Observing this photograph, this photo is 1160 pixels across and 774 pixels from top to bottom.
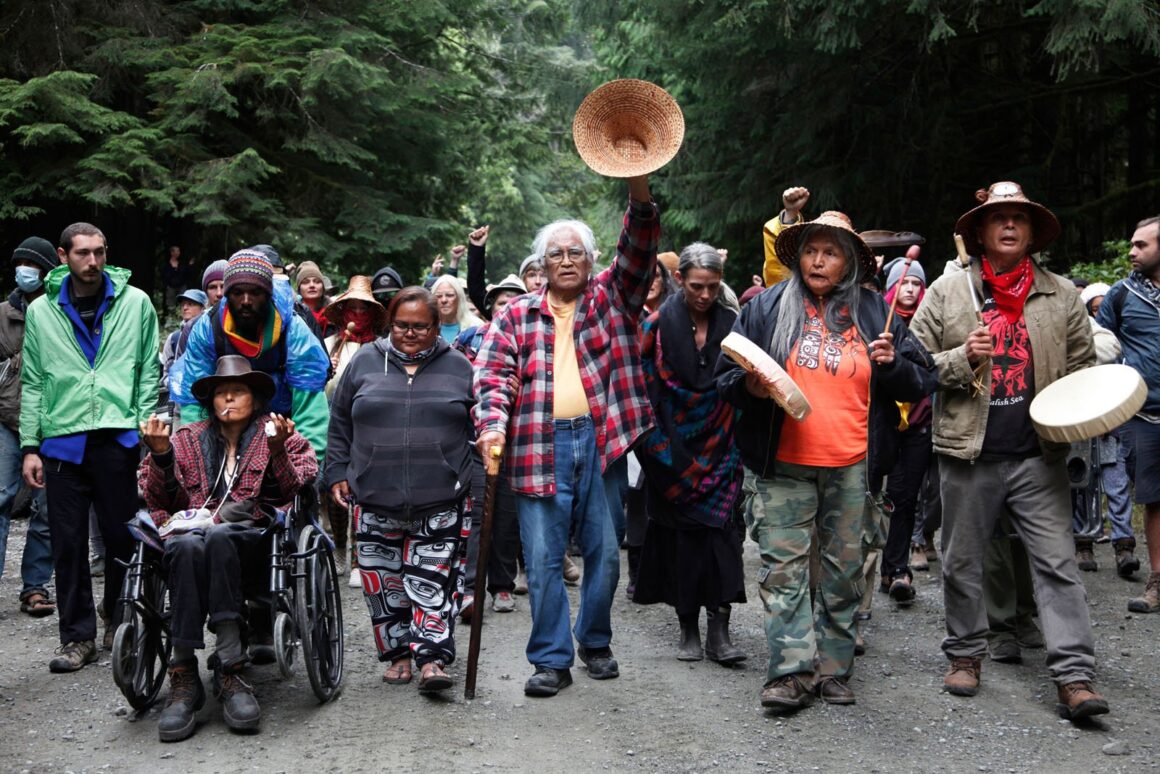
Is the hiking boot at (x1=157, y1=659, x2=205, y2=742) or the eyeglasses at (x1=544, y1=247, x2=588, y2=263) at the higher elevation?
the eyeglasses at (x1=544, y1=247, x2=588, y2=263)

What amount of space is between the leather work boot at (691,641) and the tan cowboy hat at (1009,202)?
251cm

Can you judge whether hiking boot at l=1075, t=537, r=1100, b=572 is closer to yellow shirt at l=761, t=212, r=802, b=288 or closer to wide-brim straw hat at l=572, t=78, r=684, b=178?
yellow shirt at l=761, t=212, r=802, b=288

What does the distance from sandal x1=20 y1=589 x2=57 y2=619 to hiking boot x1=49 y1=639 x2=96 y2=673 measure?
1.39 metres

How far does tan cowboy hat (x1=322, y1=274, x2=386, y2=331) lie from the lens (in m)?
9.17

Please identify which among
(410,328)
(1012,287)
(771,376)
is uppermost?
(1012,287)

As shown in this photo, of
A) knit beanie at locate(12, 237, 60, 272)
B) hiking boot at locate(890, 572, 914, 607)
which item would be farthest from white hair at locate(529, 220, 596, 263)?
knit beanie at locate(12, 237, 60, 272)

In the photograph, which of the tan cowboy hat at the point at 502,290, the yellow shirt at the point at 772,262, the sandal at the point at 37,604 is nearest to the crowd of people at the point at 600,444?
the yellow shirt at the point at 772,262

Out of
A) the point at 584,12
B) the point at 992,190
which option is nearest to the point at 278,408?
the point at 992,190

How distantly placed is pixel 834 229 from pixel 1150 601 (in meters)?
3.71

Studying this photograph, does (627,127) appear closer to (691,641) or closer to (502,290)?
(691,641)

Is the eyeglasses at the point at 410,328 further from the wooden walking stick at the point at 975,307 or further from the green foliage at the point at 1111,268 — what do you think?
the green foliage at the point at 1111,268

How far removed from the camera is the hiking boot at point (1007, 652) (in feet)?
22.0

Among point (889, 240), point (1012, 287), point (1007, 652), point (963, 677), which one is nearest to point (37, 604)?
point (963, 677)

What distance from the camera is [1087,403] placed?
5.70 meters
